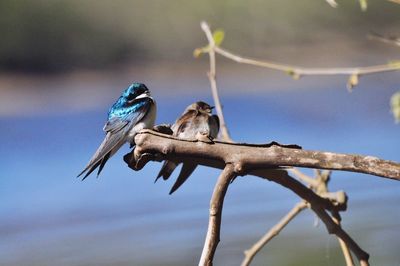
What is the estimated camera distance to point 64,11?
9.09 feet

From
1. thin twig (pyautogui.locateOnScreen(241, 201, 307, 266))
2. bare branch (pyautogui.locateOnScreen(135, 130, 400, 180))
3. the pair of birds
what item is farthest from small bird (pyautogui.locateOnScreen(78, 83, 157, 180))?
bare branch (pyautogui.locateOnScreen(135, 130, 400, 180))

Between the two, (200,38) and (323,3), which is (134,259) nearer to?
(200,38)

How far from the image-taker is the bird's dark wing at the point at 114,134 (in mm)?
1267

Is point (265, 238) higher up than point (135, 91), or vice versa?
point (135, 91)

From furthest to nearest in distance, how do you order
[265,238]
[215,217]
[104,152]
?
[104,152]
[265,238]
[215,217]

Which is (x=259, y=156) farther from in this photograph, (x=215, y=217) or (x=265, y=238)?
(x=265, y=238)

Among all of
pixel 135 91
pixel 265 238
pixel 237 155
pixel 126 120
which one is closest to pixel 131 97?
pixel 135 91

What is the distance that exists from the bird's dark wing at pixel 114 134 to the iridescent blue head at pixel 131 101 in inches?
0.6

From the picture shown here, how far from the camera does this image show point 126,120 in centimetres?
141

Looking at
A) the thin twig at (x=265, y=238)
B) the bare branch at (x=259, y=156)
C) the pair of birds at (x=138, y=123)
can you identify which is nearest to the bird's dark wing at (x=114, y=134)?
the pair of birds at (x=138, y=123)

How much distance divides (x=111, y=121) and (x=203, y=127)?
0.17m

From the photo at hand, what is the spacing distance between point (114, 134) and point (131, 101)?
4.6 inches

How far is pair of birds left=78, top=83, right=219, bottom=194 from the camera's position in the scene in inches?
49.5

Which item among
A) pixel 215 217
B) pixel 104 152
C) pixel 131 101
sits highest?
pixel 131 101
